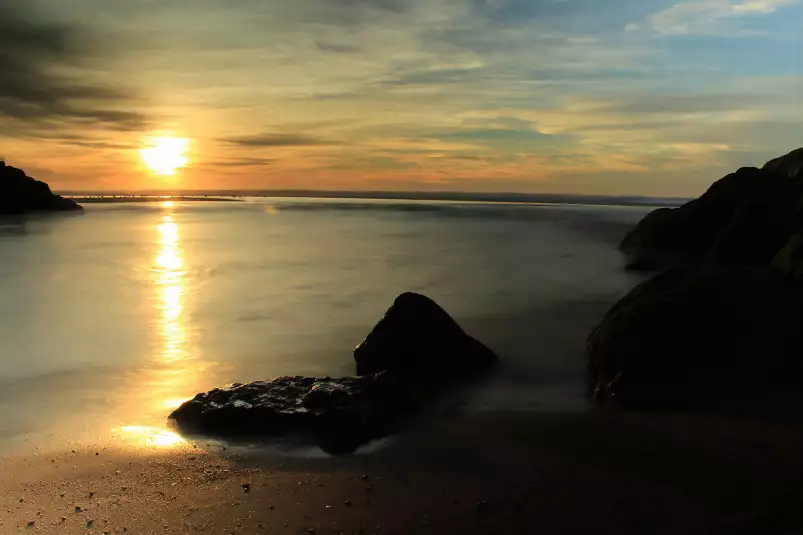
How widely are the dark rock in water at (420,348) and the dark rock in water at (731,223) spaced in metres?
15.5

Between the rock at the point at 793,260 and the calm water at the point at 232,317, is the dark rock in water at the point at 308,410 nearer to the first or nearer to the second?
the calm water at the point at 232,317

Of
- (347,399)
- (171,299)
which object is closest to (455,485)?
(347,399)

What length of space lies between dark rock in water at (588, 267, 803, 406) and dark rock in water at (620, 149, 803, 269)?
488 inches

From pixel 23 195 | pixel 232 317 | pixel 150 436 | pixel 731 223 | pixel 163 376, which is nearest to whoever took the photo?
pixel 150 436

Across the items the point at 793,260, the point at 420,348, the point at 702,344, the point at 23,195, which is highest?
the point at 23,195

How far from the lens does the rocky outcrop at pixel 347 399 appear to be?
7.30 metres

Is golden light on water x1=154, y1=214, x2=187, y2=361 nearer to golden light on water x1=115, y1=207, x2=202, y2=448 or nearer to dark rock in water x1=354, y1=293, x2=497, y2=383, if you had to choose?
golden light on water x1=115, y1=207, x2=202, y2=448

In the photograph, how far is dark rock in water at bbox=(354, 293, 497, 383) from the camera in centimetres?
966

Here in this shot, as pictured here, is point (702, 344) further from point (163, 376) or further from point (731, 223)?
point (731, 223)

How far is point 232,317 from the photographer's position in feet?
50.5

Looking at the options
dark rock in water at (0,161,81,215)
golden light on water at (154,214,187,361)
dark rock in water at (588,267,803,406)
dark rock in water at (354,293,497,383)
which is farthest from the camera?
dark rock in water at (0,161,81,215)

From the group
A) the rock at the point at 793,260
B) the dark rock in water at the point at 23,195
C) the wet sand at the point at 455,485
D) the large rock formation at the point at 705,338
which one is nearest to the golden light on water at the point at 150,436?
the wet sand at the point at 455,485

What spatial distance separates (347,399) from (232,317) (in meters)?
8.60

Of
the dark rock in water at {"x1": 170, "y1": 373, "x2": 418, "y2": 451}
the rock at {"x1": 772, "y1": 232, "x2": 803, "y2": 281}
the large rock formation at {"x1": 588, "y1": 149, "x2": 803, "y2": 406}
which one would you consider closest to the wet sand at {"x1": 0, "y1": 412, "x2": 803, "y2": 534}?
the dark rock in water at {"x1": 170, "y1": 373, "x2": 418, "y2": 451}
